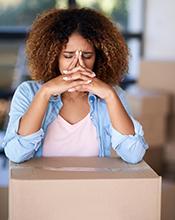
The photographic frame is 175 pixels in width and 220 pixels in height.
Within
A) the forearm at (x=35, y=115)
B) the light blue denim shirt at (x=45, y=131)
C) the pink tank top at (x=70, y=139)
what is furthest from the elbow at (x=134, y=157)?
the forearm at (x=35, y=115)

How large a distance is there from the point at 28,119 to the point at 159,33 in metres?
2.73

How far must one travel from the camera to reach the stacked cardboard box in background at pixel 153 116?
3.04 metres

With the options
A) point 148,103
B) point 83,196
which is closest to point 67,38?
point 83,196

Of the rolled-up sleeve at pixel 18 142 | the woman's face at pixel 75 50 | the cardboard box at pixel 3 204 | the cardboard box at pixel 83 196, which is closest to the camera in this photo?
the cardboard box at pixel 83 196

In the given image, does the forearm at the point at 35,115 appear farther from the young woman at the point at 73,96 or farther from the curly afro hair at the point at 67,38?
the curly afro hair at the point at 67,38

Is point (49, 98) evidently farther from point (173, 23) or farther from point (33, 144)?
point (173, 23)

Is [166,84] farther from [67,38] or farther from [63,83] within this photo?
[63,83]

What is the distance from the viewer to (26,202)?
117 centimetres

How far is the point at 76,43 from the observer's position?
146 centimetres

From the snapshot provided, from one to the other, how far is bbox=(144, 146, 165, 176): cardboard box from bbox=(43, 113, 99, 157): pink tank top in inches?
65.0

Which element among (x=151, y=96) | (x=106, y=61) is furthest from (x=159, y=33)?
(x=106, y=61)

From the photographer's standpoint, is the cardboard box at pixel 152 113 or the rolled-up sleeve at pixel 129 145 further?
the cardboard box at pixel 152 113

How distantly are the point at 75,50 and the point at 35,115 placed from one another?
22 cm

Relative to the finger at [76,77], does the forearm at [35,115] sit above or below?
below
